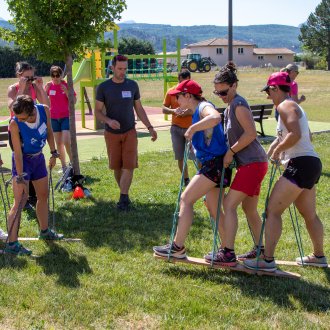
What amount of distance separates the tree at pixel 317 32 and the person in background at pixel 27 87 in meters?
103

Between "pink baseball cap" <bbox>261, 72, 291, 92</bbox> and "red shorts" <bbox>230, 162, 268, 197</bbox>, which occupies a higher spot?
"pink baseball cap" <bbox>261, 72, 291, 92</bbox>

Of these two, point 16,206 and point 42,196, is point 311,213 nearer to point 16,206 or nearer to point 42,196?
point 42,196

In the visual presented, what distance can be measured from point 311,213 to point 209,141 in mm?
1130

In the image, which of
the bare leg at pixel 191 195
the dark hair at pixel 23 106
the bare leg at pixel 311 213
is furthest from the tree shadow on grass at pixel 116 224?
the bare leg at pixel 311 213

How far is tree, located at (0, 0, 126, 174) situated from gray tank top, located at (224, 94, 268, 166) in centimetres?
361

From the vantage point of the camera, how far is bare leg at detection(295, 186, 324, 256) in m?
4.88

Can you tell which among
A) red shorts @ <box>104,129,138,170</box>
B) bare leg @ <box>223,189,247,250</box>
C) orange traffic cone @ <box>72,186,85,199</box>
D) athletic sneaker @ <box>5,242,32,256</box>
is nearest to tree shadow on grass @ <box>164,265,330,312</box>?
bare leg @ <box>223,189,247,250</box>

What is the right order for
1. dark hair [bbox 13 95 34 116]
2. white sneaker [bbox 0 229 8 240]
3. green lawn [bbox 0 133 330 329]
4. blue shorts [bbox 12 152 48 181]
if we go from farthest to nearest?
white sneaker [bbox 0 229 8 240], blue shorts [bbox 12 152 48 181], dark hair [bbox 13 95 34 116], green lawn [bbox 0 133 330 329]

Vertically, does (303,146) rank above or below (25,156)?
above

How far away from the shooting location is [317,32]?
10950cm

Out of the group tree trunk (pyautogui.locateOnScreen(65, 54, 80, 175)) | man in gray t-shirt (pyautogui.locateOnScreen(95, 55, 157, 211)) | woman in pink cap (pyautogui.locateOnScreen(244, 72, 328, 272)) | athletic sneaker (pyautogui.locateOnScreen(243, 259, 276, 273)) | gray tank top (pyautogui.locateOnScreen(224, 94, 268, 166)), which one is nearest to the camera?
woman in pink cap (pyautogui.locateOnScreen(244, 72, 328, 272))

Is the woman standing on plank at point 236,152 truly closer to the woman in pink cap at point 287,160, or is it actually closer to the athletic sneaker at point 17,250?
the woman in pink cap at point 287,160

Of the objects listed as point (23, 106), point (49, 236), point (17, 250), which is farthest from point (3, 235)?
point (23, 106)

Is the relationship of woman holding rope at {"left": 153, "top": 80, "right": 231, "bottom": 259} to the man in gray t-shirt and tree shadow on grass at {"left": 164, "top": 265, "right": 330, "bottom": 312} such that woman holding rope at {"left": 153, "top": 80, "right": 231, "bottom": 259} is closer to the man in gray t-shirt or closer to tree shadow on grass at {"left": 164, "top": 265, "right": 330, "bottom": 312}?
tree shadow on grass at {"left": 164, "top": 265, "right": 330, "bottom": 312}
